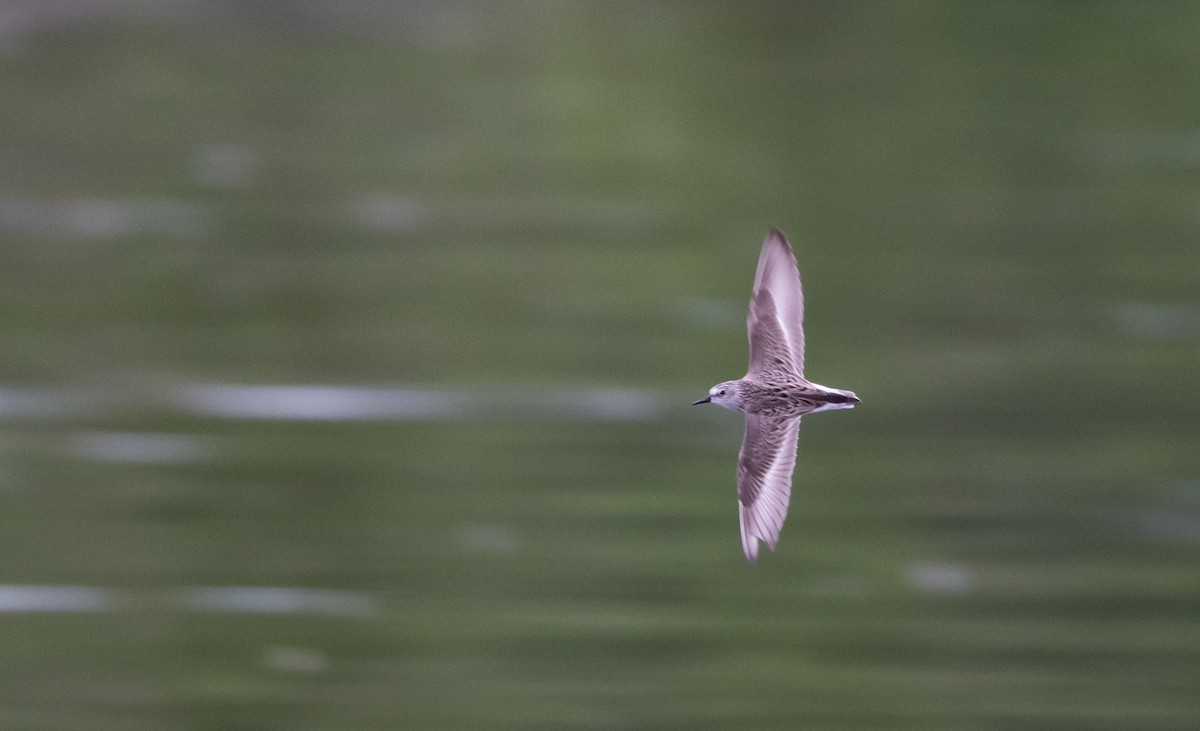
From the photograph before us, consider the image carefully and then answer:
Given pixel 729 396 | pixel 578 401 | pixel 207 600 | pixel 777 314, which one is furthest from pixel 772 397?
pixel 578 401

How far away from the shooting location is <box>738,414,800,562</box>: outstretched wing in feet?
12.2

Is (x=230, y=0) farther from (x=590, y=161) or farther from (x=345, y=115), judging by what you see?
(x=590, y=161)

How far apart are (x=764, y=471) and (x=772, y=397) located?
0.64 feet

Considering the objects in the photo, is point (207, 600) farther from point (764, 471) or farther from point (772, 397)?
point (772, 397)

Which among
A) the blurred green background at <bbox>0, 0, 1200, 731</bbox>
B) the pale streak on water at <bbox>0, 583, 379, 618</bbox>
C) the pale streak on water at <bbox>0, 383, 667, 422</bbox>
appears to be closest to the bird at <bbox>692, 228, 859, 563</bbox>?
the blurred green background at <bbox>0, 0, 1200, 731</bbox>

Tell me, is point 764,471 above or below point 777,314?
below

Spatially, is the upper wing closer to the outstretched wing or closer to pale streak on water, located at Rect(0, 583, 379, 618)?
the outstretched wing

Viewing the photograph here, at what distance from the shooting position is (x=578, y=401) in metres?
10.1

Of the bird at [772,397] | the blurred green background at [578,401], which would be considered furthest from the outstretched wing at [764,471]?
the blurred green background at [578,401]

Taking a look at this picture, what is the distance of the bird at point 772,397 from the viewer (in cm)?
364

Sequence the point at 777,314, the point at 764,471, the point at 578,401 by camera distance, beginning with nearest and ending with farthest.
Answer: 1. the point at 764,471
2. the point at 777,314
3. the point at 578,401

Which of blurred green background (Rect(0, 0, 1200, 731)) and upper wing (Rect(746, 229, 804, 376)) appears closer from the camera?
upper wing (Rect(746, 229, 804, 376))

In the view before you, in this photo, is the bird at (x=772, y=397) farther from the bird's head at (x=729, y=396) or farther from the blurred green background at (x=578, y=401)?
the blurred green background at (x=578, y=401)

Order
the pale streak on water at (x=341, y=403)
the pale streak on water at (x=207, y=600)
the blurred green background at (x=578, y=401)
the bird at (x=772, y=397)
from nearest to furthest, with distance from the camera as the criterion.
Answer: the bird at (x=772, y=397) → the blurred green background at (x=578, y=401) → the pale streak on water at (x=207, y=600) → the pale streak on water at (x=341, y=403)
